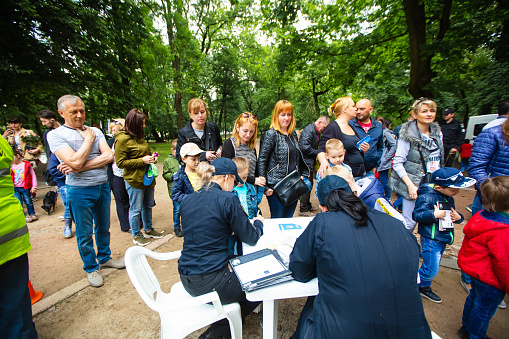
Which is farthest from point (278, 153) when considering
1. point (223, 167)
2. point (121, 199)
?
point (121, 199)

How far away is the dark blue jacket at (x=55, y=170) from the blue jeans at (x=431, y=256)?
5211 mm

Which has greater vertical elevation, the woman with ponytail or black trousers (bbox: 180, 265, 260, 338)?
the woman with ponytail

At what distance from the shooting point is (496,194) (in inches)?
67.7

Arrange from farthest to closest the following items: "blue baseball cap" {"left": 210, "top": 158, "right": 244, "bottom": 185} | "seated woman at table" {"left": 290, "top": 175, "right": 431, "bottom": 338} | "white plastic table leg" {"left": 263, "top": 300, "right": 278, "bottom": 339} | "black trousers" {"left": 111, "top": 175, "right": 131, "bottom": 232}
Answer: "black trousers" {"left": 111, "top": 175, "right": 131, "bottom": 232}
"blue baseball cap" {"left": 210, "top": 158, "right": 244, "bottom": 185}
"white plastic table leg" {"left": 263, "top": 300, "right": 278, "bottom": 339}
"seated woman at table" {"left": 290, "top": 175, "right": 431, "bottom": 338}

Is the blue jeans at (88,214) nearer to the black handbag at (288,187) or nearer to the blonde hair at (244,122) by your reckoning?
the blonde hair at (244,122)

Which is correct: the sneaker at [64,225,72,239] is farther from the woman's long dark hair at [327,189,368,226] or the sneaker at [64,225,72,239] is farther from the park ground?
the woman's long dark hair at [327,189,368,226]

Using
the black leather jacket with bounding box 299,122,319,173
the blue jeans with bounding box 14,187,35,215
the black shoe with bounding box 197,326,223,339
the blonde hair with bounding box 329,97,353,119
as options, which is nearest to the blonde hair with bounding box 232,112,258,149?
the blonde hair with bounding box 329,97,353,119

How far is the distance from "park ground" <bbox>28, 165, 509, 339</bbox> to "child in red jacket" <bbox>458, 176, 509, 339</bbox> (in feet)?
1.27

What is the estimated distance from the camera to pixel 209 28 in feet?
57.2

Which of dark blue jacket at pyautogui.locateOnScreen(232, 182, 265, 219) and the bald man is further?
the bald man

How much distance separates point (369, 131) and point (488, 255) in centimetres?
193

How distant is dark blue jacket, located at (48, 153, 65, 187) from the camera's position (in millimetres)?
3455

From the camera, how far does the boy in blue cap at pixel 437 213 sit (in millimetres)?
2062

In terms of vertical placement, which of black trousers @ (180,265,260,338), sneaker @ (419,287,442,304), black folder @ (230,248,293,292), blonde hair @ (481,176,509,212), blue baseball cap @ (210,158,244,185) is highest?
blue baseball cap @ (210,158,244,185)
